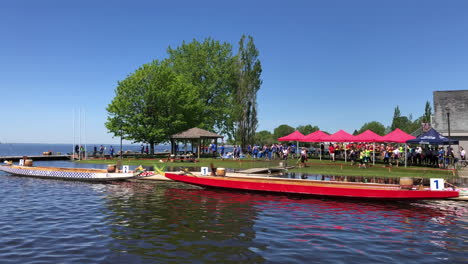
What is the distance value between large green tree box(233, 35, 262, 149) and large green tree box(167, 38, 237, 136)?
84.9 inches

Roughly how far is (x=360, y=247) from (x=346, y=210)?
19.7ft

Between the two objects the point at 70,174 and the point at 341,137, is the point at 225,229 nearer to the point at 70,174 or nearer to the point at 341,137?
the point at 70,174

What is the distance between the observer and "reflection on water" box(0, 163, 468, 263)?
9500 millimetres

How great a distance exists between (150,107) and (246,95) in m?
16.3

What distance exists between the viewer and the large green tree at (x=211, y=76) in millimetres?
59594

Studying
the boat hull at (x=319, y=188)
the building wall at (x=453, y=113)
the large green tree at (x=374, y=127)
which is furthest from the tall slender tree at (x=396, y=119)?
the boat hull at (x=319, y=188)

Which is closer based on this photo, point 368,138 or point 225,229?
point 225,229

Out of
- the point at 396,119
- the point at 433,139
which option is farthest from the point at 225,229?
the point at 396,119

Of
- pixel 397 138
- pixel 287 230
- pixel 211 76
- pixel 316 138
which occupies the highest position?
pixel 211 76

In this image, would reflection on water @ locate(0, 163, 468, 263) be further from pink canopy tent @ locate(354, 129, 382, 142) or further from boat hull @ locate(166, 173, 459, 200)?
pink canopy tent @ locate(354, 129, 382, 142)

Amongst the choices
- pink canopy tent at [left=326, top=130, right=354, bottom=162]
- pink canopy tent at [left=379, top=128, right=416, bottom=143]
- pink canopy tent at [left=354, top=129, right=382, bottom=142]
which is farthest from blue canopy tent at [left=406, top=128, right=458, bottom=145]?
pink canopy tent at [left=326, top=130, right=354, bottom=162]

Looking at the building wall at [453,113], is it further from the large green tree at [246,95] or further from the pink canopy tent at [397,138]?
the large green tree at [246,95]

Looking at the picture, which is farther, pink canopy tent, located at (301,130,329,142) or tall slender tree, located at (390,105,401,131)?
tall slender tree, located at (390,105,401,131)

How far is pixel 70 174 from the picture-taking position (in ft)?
88.7
